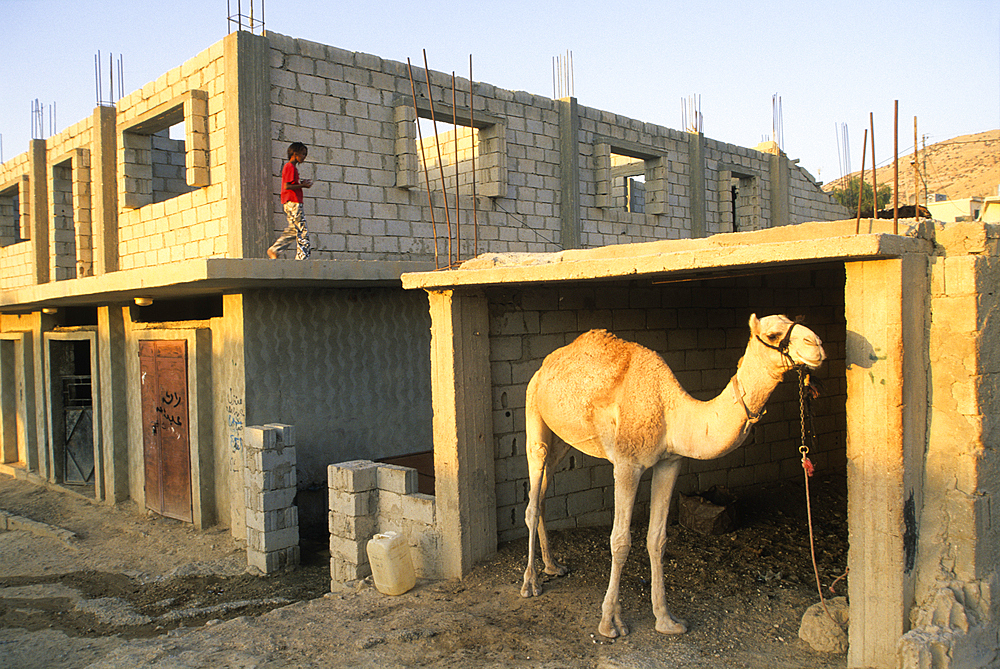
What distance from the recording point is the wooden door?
32.9 feet

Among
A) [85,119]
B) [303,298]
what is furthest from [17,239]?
[303,298]

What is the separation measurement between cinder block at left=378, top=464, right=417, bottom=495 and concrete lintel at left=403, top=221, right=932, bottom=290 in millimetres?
1748

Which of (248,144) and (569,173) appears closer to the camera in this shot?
(248,144)

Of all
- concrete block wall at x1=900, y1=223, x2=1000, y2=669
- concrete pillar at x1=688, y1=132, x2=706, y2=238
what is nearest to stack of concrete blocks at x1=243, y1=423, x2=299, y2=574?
concrete block wall at x1=900, y1=223, x2=1000, y2=669

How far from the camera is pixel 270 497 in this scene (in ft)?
26.9

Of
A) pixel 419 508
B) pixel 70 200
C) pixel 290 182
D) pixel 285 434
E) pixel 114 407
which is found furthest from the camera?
pixel 70 200

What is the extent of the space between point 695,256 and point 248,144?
22.2 feet

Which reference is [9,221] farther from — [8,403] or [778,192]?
[778,192]

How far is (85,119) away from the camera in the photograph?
12.2 metres

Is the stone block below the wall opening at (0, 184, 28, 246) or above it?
below

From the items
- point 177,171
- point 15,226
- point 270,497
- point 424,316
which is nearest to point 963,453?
point 270,497

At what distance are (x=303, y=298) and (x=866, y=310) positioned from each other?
7.05m

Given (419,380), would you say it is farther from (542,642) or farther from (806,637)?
(806,637)

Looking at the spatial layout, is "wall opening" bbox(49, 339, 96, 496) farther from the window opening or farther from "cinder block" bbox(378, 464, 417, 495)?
"cinder block" bbox(378, 464, 417, 495)
